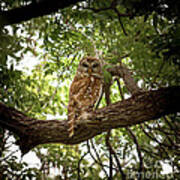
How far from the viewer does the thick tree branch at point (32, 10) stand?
5.90 ft

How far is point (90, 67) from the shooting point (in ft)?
12.2

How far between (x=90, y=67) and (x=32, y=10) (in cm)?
197

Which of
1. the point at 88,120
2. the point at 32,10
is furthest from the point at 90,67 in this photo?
the point at 32,10

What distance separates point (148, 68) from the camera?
8.57ft

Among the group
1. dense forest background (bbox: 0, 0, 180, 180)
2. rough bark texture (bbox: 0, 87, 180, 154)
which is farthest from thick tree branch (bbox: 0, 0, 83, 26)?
rough bark texture (bbox: 0, 87, 180, 154)

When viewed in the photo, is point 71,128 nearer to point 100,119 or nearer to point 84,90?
point 100,119

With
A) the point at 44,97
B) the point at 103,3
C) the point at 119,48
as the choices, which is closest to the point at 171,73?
the point at 119,48

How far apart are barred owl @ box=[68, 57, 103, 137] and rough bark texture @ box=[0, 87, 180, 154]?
0.15 metres

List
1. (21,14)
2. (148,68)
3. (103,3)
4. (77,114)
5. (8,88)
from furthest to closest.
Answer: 1. (8,88)
2. (77,114)
3. (148,68)
4. (103,3)
5. (21,14)

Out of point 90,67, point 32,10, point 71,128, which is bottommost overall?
point 71,128

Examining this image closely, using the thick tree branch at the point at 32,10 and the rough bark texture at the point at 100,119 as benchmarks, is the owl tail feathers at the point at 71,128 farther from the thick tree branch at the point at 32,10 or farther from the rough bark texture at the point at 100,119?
the thick tree branch at the point at 32,10

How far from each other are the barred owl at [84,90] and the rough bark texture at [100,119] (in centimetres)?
15

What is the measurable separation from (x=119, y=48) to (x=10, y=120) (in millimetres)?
1643

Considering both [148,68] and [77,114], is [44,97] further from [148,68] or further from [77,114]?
[148,68]
